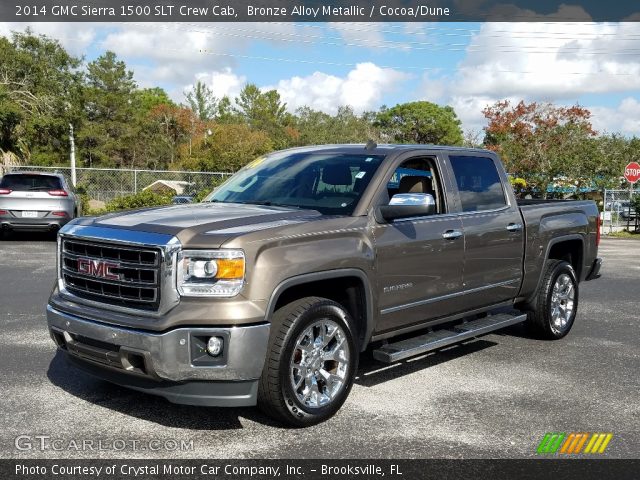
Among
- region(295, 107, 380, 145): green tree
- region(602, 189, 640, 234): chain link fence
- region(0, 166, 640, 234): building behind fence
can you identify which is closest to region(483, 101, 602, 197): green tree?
region(602, 189, 640, 234): chain link fence

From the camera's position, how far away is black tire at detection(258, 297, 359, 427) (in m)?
4.20

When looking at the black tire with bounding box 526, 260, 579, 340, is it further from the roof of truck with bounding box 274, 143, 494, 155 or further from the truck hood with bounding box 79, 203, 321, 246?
the truck hood with bounding box 79, 203, 321, 246

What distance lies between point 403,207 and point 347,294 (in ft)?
2.49

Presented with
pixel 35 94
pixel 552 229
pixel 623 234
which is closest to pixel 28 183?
pixel 552 229

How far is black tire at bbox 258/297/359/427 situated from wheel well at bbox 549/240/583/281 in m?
3.84

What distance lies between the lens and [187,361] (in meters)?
4.00

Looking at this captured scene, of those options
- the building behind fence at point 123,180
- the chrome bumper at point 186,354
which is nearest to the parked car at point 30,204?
the building behind fence at point 123,180

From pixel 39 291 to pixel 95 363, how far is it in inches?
218

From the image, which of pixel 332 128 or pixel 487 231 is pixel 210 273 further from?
pixel 332 128

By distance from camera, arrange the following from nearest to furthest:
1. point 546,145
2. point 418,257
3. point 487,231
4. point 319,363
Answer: point 319,363 → point 418,257 → point 487,231 → point 546,145

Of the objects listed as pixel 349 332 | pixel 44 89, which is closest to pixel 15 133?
pixel 44 89

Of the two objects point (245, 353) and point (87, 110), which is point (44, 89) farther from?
point (245, 353)

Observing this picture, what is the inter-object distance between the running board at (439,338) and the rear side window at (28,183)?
11.4 m

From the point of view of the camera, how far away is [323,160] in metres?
5.64
